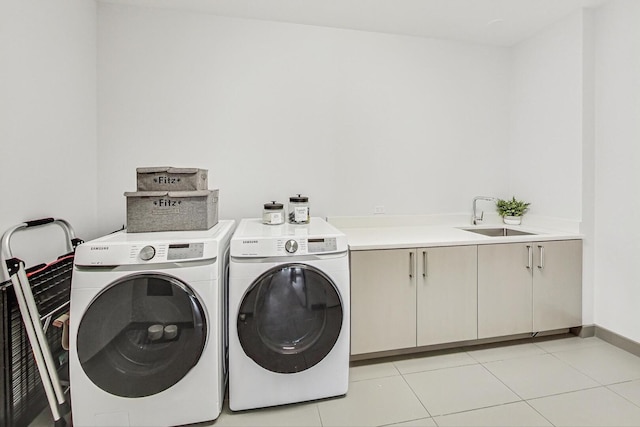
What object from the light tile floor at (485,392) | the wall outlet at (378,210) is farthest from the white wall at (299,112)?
the light tile floor at (485,392)

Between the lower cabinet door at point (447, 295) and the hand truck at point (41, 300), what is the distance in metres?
2.04

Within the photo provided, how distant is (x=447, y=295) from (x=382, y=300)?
48 centimetres

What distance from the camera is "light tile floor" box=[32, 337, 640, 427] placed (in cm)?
167

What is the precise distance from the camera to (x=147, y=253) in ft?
4.98

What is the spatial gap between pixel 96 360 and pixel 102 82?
6.51ft

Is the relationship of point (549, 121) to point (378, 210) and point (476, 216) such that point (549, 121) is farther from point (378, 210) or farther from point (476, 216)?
point (378, 210)

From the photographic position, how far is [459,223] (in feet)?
9.91

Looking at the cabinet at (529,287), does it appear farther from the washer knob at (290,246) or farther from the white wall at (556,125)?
the washer knob at (290,246)

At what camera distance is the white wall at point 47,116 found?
5.30 ft

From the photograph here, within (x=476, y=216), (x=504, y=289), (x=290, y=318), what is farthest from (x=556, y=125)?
(x=290, y=318)

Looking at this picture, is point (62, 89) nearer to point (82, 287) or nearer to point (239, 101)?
point (239, 101)

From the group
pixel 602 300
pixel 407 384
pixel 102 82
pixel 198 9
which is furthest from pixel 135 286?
pixel 602 300

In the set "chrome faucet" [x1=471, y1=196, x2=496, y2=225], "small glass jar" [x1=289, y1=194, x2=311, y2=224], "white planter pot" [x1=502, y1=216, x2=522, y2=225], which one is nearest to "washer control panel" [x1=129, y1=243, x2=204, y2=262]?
"small glass jar" [x1=289, y1=194, x2=311, y2=224]

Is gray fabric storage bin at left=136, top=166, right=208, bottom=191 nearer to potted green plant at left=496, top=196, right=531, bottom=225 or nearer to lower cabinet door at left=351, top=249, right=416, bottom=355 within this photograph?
lower cabinet door at left=351, top=249, right=416, bottom=355
